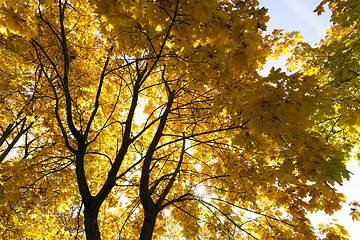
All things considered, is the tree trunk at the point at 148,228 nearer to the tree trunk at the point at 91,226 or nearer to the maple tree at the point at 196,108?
the maple tree at the point at 196,108

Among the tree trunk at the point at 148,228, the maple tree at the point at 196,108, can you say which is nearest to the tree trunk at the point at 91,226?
the maple tree at the point at 196,108

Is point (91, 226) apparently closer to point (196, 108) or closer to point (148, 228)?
point (148, 228)

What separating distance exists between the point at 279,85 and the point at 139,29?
1.76 meters

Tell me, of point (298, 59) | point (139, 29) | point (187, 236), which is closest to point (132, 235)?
point (187, 236)

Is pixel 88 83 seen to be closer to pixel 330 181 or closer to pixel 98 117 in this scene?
pixel 98 117

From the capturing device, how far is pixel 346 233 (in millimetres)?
3420

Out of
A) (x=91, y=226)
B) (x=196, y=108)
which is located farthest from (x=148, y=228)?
(x=196, y=108)

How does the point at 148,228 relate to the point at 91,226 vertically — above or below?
above

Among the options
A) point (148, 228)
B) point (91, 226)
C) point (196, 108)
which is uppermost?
point (196, 108)

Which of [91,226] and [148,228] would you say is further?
[148,228]

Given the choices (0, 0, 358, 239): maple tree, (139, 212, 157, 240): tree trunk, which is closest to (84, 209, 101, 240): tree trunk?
(0, 0, 358, 239): maple tree

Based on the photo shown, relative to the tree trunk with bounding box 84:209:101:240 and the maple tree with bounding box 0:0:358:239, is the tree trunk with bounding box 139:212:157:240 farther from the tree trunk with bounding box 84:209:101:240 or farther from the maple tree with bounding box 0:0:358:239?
the tree trunk with bounding box 84:209:101:240

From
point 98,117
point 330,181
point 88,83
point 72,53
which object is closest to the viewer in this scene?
point 330,181

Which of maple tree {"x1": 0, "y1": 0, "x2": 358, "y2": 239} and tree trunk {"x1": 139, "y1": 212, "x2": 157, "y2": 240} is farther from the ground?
maple tree {"x1": 0, "y1": 0, "x2": 358, "y2": 239}
